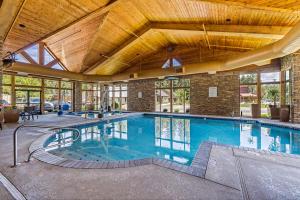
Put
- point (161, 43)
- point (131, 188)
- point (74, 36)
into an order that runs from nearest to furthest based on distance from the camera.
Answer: point (131, 188) → point (74, 36) → point (161, 43)

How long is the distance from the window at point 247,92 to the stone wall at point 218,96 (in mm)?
317

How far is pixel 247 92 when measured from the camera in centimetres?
1016

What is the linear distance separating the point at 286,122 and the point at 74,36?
1137 cm

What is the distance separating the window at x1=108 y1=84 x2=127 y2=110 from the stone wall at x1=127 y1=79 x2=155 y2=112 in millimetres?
876

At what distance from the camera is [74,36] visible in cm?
814

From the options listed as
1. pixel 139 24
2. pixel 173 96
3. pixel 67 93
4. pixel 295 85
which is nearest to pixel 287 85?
pixel 295 85

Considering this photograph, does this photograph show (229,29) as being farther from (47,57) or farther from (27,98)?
(27,98)

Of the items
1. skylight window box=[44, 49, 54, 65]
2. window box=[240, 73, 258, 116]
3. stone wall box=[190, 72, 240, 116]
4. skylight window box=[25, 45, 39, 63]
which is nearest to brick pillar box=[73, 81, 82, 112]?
skylight window box=[44, 49, 54, 65]

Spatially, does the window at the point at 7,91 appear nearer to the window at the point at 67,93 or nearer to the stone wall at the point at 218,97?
the window at the point at 67,93

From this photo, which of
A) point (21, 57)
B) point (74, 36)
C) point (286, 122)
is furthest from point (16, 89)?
point (286, 122)

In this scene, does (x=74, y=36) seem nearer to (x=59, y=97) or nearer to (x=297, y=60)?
(x=59, y=97)

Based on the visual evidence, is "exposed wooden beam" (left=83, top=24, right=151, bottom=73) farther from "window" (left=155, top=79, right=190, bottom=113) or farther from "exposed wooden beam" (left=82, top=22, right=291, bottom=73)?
"window" (left=155, top=79, right=190, bottom=113)

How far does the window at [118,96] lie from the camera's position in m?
15.4

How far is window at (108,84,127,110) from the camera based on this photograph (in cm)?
1544
